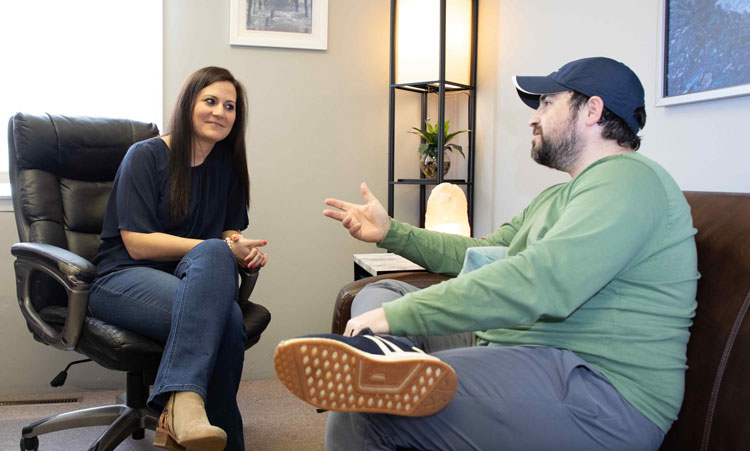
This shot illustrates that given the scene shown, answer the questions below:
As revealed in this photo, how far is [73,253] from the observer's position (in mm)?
1812

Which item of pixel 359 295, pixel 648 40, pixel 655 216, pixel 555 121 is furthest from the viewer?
pixel 648 40

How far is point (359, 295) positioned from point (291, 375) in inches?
25.0

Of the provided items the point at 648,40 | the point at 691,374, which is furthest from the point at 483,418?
the point at 648,40

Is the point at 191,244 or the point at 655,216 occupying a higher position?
the point at 655,216

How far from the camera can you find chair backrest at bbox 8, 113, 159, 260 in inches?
77.8

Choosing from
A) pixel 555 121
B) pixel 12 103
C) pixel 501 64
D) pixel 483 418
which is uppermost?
pixel 501 64

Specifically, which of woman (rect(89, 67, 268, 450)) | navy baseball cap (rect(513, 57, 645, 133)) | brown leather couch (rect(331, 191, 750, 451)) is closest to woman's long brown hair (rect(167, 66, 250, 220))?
woman (rect(89, 67, 268, 450))

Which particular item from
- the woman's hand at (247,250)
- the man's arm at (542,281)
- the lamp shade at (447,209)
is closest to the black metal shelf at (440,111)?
the lamp shade at (447,209)

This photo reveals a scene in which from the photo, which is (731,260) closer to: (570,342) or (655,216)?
(655,216)

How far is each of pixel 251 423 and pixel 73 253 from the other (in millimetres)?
934

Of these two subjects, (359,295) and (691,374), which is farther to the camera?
(359,295)

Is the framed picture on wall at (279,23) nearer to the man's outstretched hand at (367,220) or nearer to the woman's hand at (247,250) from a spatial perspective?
the woman's hand at (247,250)

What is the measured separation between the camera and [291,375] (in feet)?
3.03

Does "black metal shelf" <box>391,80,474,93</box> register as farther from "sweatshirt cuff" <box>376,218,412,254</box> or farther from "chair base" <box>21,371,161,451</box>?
"chair base" <box>21,371,161,451</box>
